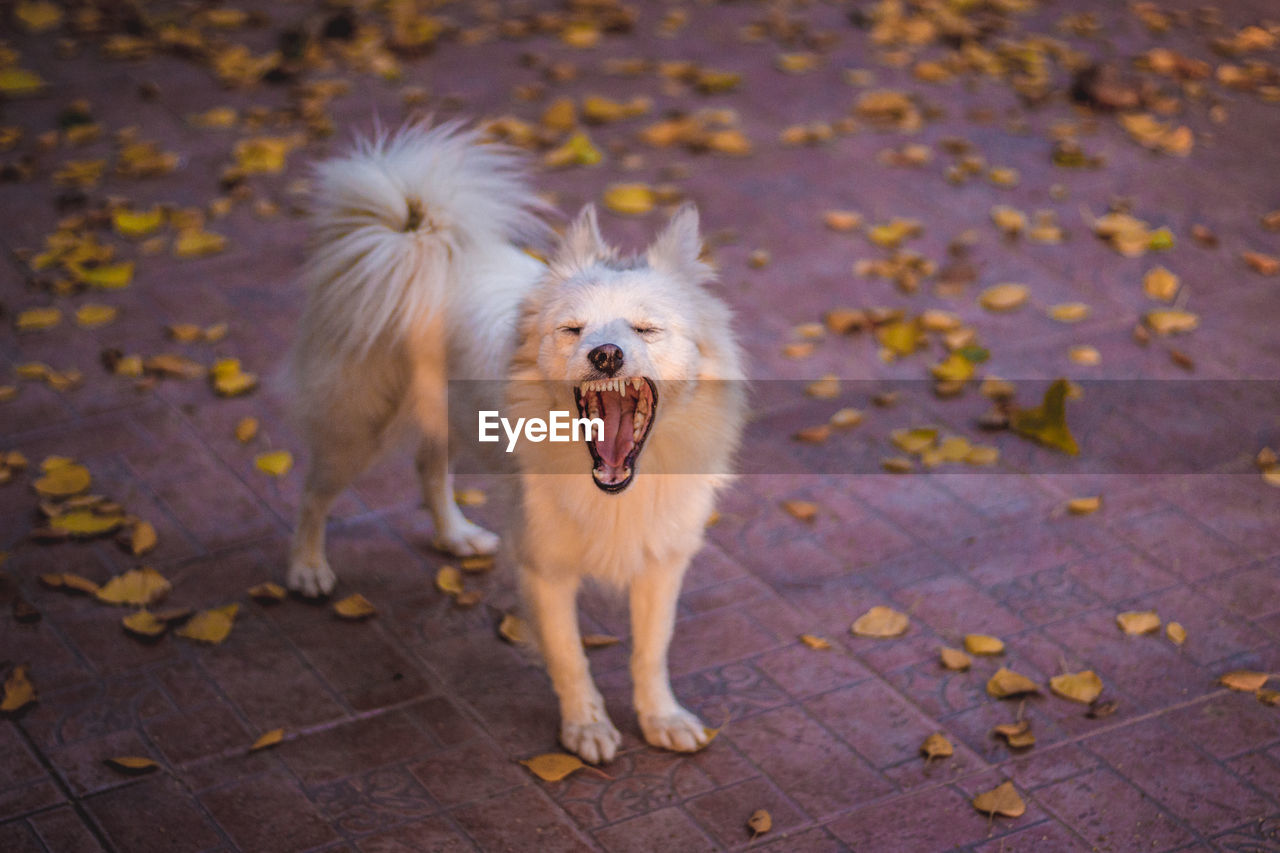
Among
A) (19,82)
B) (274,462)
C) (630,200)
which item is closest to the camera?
(274,462)

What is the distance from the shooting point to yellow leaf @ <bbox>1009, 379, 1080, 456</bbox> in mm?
4590

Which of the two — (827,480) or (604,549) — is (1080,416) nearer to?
(827,480)

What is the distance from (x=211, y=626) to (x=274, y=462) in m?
0.88

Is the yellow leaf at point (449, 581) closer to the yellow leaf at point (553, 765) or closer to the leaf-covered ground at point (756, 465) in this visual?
the leaf-covered ground at point (756, 465)

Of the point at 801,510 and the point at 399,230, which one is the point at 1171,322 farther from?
the point at 399,230

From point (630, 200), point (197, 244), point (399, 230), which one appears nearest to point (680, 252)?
point (399, 230)

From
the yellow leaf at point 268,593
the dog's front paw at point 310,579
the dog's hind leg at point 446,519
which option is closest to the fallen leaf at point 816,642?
the dog's hind leg at point 446,519

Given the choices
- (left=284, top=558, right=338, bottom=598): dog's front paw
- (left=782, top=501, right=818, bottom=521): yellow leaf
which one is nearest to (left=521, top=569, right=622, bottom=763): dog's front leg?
(left=284, top=558, right=338, bottom=598): dog's front paw

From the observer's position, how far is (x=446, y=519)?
420cm

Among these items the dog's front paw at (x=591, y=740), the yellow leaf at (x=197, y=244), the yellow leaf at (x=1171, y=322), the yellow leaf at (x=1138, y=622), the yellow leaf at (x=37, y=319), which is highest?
the yellow leaf at (x=1171, y=322)

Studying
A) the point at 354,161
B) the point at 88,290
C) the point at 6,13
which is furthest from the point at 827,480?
the point at 6,13

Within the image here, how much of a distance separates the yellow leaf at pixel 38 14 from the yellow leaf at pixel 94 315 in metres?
3.50

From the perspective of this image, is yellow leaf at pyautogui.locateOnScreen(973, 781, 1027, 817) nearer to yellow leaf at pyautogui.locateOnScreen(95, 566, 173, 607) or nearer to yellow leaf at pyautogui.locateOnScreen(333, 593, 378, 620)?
yellow leaf at pyautogui.locateOnScreen(333, 593, 378, 620)

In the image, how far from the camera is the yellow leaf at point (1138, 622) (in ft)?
12.4
